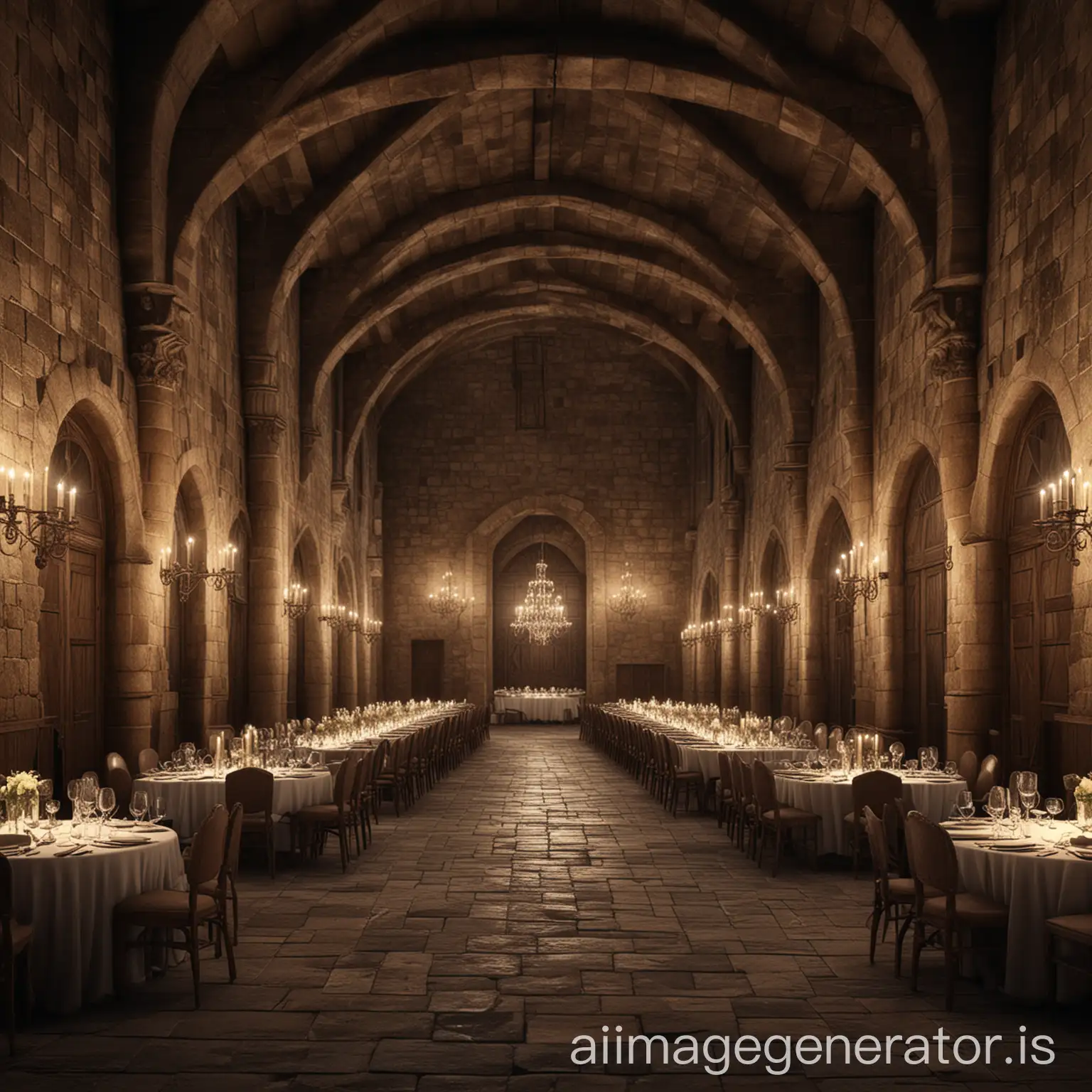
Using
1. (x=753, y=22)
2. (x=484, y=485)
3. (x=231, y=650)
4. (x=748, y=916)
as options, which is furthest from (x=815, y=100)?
(x=484, y=485)

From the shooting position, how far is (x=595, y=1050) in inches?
189

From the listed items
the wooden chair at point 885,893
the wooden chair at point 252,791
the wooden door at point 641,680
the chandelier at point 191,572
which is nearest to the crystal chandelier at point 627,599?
the wooden door at point 641,680

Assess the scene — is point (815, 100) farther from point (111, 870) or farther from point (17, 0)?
point (111, 870)

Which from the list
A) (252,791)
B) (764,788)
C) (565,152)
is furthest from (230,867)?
(565,152)

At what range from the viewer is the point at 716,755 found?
1220 cm

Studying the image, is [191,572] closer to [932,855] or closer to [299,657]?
Result: [299,657]

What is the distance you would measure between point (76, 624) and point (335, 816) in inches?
110

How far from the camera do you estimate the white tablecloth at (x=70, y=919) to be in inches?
211

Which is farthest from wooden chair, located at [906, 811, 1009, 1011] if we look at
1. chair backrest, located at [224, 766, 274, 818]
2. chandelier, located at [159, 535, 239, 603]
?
chandelier, located at [159, 535, 239, 603]

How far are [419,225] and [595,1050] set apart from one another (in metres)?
14.0

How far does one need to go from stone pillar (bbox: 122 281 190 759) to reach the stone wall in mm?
16165

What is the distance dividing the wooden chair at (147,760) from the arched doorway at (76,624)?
1.80ft

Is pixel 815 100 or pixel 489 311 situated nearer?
pixel 815 100

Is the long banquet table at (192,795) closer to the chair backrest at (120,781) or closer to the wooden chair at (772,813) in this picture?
the chair backrest at (120,781)
